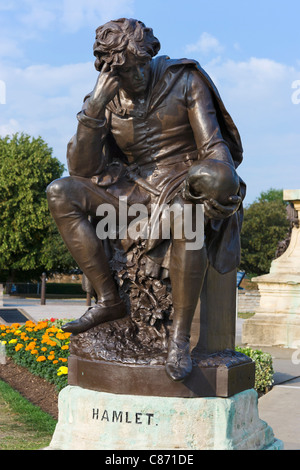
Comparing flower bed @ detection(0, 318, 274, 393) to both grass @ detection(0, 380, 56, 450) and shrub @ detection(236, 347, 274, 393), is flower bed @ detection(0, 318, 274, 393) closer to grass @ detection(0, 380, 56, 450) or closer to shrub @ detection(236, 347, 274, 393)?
shrub @ detection(236, 347, 274, 393)

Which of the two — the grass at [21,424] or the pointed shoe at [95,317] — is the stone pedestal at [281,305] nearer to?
the grass at [21,424]

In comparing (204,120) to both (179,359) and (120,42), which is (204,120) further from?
(179,359)

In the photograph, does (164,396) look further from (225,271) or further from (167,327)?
(225,271)

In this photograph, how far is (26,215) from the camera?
36.4 metres

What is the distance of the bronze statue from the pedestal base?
0.96ft

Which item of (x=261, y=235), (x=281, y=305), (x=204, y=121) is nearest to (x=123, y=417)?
(x=204, y=121)

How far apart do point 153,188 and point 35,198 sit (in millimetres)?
33846

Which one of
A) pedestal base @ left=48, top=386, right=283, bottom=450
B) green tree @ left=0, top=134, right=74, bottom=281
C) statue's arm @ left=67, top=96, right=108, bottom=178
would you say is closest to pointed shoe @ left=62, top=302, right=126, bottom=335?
pedestal base @ left=48, top=386, right=283, bottom=450

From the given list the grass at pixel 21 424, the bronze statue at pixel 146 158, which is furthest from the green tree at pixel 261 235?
the bronze statue at pixel 146 158

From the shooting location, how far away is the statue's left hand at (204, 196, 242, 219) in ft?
11.0

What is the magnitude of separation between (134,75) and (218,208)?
1.02 meters

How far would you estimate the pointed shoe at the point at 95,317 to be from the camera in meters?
3.73

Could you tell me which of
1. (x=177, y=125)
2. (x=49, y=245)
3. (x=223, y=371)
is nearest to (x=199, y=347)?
(x=223, y=371)

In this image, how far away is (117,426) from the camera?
11.4 feet
